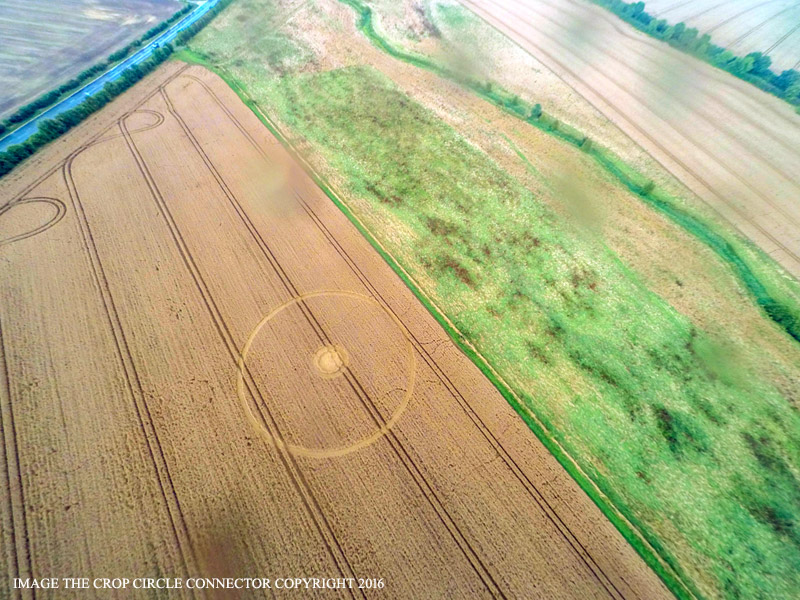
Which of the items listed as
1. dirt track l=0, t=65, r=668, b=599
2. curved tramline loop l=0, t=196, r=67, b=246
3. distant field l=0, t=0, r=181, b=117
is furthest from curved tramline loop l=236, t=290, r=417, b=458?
distant field l=0, t=0, r=181, b=117

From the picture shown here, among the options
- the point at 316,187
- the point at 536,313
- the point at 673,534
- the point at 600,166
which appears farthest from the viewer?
the point at 600,166

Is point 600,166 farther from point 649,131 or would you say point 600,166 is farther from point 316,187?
point 316,187

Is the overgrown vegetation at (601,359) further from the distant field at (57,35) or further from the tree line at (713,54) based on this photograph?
the tree line at (713,54)

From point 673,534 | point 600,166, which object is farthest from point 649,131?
point 673,534

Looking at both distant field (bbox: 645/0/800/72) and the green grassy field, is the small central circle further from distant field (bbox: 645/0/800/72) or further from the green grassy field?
distant field (bbox: 645/0/800/72)

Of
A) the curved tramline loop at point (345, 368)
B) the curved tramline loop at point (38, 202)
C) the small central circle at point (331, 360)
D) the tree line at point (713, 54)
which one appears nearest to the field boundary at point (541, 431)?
the curved tramline loop at point (345, 368)

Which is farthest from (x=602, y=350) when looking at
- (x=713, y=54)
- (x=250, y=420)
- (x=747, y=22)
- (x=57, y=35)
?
(x=57, y=35)

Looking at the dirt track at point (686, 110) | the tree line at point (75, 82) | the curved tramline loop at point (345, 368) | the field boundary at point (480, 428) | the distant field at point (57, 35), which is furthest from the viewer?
the distant field at point (57, 35)
